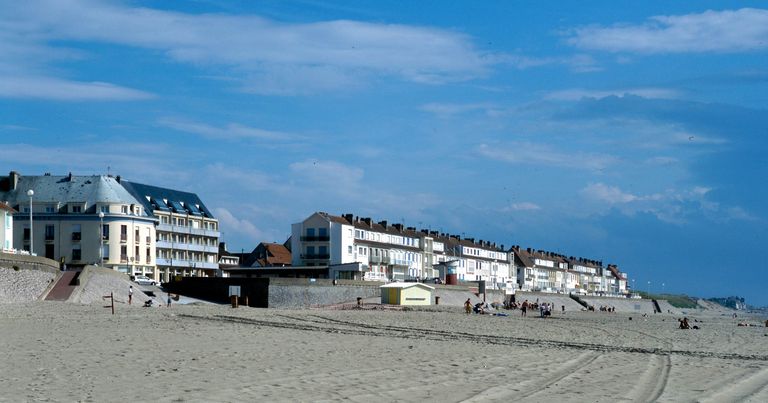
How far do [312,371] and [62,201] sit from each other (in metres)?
68.2

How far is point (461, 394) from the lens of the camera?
656 inches

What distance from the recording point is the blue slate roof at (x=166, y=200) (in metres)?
90.3

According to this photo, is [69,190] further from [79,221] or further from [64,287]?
[64,287]

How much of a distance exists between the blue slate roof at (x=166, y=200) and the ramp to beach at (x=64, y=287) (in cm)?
3663

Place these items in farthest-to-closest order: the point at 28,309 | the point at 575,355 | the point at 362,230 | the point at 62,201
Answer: the point at 362,230 < the point at 62,201 < the point at 28,309 < the point at 575,355

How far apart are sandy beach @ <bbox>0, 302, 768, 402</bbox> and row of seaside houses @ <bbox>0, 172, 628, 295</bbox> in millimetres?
29417

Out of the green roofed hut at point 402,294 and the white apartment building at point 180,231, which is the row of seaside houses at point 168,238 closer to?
the white apartment building at point 180,231

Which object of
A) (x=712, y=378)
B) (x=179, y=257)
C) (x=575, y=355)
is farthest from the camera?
(x=179, y=257)

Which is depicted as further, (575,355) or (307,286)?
(307,286)

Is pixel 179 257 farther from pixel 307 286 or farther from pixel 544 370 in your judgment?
pixel 544 370

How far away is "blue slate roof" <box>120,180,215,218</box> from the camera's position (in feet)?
296

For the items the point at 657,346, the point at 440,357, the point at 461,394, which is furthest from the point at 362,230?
the point at 461,394

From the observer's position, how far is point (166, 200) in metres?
95.0

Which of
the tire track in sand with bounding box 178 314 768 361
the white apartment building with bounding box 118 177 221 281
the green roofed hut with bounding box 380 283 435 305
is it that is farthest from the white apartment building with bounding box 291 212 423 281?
the tire track in sand with bounding box 178 314 768 361
